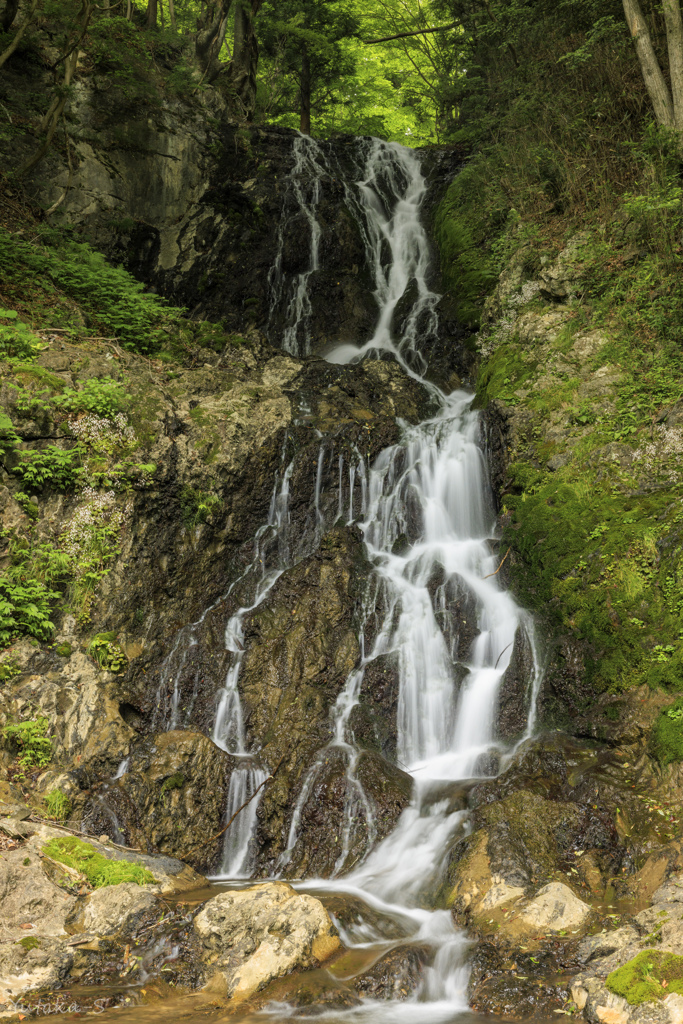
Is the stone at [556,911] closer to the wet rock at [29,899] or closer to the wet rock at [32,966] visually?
the wet rock at [32,966]

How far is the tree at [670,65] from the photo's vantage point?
9398mm

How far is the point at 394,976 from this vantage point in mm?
4465

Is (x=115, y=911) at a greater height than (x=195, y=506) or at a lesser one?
lesser

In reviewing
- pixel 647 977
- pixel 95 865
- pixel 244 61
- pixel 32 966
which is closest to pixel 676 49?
pixel 647 977

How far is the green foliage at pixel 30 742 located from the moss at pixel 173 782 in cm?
119

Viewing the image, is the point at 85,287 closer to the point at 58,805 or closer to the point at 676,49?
the point at 58,805

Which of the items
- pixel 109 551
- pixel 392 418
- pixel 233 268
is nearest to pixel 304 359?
pixel 392 418

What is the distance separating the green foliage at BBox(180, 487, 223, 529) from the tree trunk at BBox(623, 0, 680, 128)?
8.58m

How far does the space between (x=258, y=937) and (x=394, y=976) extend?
0.96 m

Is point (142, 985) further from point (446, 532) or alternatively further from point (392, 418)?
point (392, 418)

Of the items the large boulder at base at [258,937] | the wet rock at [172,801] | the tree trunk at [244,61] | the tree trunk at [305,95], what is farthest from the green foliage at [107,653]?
the tree trunk at [305,95]

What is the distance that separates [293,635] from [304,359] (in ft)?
19.5

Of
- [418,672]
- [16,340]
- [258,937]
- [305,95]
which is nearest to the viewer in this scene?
[258,937]

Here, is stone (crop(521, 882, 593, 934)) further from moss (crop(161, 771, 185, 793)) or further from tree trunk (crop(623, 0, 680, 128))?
tree trunk (crop(623, 0, 680, 128))
